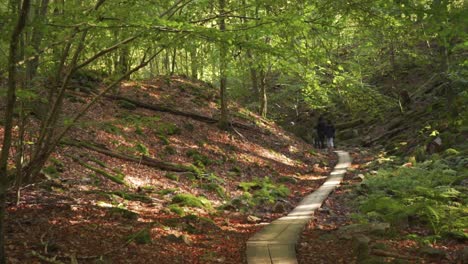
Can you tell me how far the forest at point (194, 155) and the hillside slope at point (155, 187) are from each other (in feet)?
0.17

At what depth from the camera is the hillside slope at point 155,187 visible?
7.08 metres

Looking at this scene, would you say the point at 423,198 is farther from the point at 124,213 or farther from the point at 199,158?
the point at 199,158

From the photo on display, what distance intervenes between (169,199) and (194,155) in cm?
476

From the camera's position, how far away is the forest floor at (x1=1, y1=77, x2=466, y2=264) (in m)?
6.94

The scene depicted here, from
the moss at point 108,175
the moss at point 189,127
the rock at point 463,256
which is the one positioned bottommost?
the rock at point 463,256

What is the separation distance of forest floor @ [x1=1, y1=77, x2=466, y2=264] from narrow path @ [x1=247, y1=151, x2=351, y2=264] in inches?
9.8

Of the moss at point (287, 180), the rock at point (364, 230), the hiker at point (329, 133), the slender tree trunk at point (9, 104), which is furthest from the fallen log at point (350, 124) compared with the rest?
the slender tree trunk at point (9, 104)

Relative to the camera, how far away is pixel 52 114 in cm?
731

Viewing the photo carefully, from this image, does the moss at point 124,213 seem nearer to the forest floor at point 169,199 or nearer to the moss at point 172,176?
the forest floor at point 169,199

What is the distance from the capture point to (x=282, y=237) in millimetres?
8406

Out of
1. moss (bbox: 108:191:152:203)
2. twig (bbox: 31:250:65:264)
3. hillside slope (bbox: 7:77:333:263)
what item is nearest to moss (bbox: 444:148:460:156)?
hillside slope (bbox: 7:77:333:263)

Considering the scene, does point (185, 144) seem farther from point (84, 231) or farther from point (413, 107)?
point (413, 107)

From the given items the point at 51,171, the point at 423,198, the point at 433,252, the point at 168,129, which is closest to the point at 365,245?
the point at 433,252

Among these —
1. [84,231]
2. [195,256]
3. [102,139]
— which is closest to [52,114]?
[84,231]
